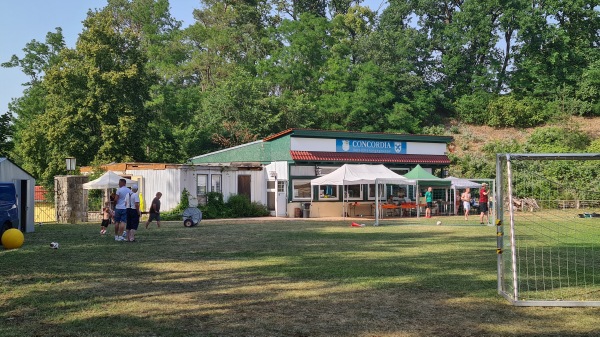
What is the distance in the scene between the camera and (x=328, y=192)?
3631 centimetres

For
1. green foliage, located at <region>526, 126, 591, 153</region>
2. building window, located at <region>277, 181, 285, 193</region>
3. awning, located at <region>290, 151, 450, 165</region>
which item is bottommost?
building window, located at <region>277, 181, 285, 193</region>

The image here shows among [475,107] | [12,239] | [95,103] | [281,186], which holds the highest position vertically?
[475,107]

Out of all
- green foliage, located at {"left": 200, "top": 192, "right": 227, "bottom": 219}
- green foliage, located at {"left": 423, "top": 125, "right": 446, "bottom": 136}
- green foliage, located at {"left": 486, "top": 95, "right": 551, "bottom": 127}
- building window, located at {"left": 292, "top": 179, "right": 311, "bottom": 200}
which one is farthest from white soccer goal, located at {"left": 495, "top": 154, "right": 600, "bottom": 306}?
green foliage, located at {"left": 486, "top": 95, "right": 551, "bottom": 127}

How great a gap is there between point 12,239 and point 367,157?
2423 cm

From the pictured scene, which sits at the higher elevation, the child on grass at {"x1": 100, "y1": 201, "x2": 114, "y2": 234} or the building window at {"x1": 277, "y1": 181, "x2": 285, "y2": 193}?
the building window at {"x1": 277, "y1": 181, "x2": 285, "y2": 193}

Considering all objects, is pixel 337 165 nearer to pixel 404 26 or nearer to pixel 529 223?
pixel 529 223

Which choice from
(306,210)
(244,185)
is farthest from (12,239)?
(306,210)

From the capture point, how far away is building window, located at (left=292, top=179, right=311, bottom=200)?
117ft

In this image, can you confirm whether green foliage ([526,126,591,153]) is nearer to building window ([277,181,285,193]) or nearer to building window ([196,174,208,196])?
building window ([277,181,285,193])

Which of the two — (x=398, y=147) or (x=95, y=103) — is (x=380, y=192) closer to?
(x=398, y=147)

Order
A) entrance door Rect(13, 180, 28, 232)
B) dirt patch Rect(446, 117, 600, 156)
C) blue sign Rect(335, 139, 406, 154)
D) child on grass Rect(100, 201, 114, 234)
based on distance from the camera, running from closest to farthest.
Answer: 1. child on grass Rect(100, 201, 114, 234)
2. entrance door Rect(13, 180, 28, 232)
3. blue sign Rect(335, 139, 406, 154)
4. dirt patch Rect(446, 117, 600, 156)

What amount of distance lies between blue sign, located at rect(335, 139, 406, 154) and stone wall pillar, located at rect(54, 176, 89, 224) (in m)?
14.6

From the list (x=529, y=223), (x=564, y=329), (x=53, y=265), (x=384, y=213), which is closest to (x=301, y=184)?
(x=384, y=213)

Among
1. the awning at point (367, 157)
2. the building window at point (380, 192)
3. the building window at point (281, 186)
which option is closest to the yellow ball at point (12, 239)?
the awning at point (367, 157)
